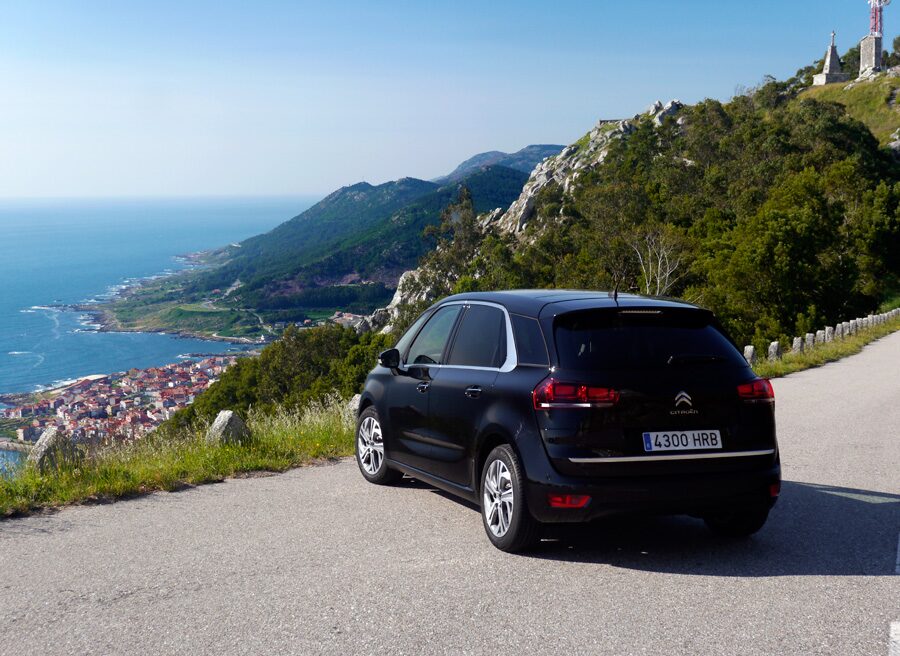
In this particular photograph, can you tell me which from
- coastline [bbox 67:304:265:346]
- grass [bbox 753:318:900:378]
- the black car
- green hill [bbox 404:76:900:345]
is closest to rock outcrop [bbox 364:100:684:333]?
green hill [bbox 404:76:900:345]

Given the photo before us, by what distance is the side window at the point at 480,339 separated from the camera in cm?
602

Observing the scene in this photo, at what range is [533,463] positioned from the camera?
206 inches

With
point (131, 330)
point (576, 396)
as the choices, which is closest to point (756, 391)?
point (576, 396)

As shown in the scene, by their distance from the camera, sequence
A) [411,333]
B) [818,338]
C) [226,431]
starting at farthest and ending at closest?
[818,338]
[226,431]
[411,333]

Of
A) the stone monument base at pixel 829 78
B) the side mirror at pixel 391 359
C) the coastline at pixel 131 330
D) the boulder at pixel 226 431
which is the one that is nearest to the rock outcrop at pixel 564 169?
the stone monument base at pixel 829 78

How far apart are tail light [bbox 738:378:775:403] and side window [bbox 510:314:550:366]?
1.26 m

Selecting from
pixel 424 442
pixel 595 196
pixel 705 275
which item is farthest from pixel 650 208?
pixel 424 442

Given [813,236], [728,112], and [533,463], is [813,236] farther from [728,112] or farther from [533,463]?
[728,112]

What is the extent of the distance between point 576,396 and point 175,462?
4.79 m

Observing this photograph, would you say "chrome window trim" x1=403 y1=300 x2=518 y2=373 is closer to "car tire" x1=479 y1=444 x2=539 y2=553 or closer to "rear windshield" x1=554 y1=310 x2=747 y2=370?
"rear windshield" x1=554 y1=310 x2=747 y2=370

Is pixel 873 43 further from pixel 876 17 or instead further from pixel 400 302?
pixel 400 302

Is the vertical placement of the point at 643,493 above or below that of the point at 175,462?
above

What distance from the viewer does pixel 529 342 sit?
5652 mm

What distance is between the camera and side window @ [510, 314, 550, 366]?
5491mm
